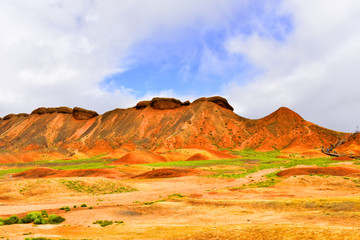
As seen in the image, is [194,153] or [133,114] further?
[133,114]

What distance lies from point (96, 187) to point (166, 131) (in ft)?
237

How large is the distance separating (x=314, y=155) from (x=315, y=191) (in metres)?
54.0

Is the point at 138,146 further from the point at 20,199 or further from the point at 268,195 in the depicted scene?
the point at 268,195

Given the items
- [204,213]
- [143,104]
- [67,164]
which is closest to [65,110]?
[143,104]

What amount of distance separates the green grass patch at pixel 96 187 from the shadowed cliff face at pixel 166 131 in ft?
196

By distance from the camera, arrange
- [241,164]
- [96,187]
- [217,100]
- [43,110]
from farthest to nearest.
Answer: [43,110] < [217,100] < [241,164] < [96,187]

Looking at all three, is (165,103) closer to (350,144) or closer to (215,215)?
(350,144)

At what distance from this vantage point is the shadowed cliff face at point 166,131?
96.8 metres

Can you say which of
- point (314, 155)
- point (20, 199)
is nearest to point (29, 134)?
point (20, 199)

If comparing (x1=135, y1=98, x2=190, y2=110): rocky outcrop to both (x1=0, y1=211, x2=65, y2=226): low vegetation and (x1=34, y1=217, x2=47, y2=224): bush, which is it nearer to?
(x1=0, y1=211, x2=65, y2=226): low vegetation

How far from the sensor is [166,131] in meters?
104

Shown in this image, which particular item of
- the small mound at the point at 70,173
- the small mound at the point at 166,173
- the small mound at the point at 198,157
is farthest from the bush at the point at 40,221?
the small mound at the point at 198,157

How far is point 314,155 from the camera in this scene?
2936 inches

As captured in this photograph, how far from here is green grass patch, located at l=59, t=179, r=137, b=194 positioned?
102 feet
